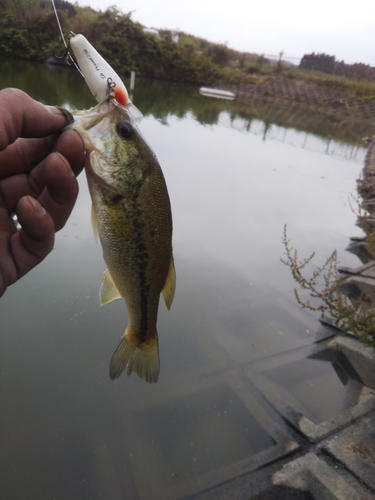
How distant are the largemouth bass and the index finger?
0.09 metres

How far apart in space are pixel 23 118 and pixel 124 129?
431 mm

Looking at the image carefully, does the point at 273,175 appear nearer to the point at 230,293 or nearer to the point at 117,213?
the point at 230,293

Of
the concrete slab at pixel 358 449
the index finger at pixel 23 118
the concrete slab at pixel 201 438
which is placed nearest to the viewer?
the index finger at pixel 23 118

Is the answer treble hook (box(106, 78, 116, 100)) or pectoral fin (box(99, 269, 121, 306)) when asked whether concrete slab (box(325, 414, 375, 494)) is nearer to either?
pectoral fin (box(99, 269, 121, 306))

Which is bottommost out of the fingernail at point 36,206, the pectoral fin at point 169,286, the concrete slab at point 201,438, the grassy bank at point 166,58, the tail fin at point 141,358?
the concrete slab at point 201,438

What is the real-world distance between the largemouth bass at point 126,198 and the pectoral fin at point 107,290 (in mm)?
69

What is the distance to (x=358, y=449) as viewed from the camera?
2.68 m

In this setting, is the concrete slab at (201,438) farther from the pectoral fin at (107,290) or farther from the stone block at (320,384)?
the pectoral fin at (107,290)

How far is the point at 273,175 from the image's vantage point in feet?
33.0

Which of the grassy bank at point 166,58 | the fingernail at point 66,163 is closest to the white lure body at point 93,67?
the fingernail at point 66,163

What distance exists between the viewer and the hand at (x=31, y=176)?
150cm

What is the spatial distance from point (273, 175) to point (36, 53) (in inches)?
955

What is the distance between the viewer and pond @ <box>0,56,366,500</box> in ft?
8.59

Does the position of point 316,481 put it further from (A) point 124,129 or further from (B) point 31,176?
(B) point 31,176
